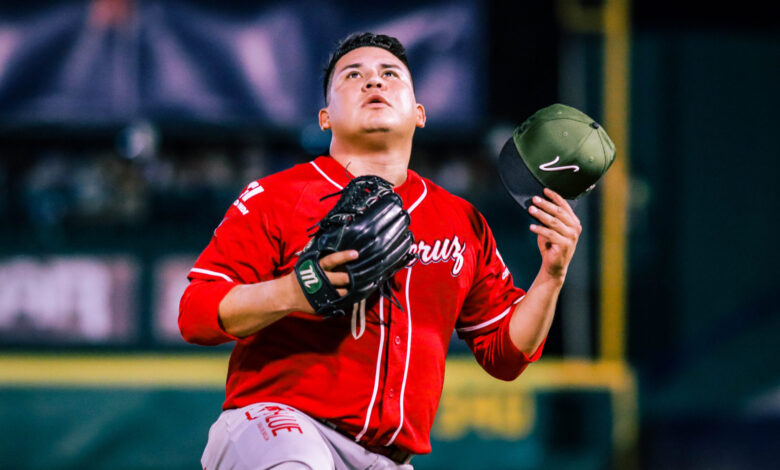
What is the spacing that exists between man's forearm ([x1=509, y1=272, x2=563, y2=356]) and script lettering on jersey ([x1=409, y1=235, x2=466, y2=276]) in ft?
0.71

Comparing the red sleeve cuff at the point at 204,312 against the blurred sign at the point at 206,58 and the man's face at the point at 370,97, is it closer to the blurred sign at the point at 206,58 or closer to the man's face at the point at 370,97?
the man's face at the point at 370,97

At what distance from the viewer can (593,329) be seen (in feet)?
24.3

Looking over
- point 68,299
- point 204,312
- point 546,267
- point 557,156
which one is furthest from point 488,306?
point 68,299

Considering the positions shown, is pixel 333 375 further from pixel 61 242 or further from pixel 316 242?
pixel 61 242

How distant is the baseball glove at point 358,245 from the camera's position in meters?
2.59

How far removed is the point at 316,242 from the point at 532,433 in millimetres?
4616

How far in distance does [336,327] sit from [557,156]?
77cm

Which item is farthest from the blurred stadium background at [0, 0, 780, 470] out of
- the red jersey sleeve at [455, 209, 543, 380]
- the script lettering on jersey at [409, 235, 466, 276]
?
the script lettering on jersey at [409, 235, 466, 276]

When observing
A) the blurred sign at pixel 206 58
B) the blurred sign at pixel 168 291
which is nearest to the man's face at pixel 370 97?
the blurred sign at pixel 168 291

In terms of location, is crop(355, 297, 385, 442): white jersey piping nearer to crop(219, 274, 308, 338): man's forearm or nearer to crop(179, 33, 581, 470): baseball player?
crop(179, 33, 581, 470): baseball player

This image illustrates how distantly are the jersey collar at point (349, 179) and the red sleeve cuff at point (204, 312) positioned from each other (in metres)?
0.49

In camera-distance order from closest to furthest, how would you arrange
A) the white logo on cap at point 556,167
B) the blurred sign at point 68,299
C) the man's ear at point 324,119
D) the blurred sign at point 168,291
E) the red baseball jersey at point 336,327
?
the red baseball jersey at point 336,327
the white logo on cap at point 556,167
the man's ear at point 324,119
the blurred sign at point 68,299
the blurred sign at point 168,291

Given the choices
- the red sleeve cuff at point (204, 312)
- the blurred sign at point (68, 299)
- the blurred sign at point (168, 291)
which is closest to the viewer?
the red sleeve cuff at point (204, 312)

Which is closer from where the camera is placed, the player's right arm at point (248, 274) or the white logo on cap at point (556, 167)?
the player's right arm at point (248, 274)
